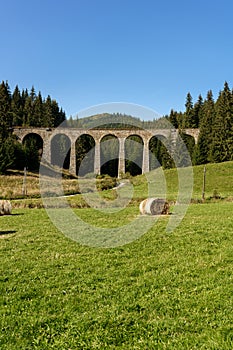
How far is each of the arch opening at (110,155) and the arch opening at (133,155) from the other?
10.4 feet

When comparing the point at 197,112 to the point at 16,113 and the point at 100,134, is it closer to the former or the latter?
the point at 100,134

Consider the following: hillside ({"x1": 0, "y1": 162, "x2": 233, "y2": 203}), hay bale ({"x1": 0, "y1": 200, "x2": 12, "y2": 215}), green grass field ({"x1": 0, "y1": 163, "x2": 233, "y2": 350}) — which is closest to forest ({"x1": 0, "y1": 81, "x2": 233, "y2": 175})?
hillside ({"x1": 0, "y1": 162, "x2": 233, "y2": 203})

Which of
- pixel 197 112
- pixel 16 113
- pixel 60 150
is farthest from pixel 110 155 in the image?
pixel 16 113

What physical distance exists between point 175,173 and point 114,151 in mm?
41880

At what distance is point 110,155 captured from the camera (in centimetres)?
8988

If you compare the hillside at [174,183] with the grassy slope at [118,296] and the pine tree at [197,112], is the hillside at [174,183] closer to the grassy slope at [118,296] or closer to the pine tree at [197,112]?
the grassy slope at [118,296]

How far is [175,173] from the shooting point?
52.6 metres

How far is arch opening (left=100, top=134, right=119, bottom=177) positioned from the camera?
87250mm

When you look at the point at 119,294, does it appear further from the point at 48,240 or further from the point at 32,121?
the point at 32,121

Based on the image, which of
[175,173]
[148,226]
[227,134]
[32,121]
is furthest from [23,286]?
[32,121]

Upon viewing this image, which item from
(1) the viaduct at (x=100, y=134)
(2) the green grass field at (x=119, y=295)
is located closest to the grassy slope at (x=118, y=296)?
(2) the green grass field at (x=119, y=295)

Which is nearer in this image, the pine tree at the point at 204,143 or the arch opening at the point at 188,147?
the pine tree at the point at 204,143

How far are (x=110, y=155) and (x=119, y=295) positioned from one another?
84035 millimetres

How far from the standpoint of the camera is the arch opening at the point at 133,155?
88.8m
